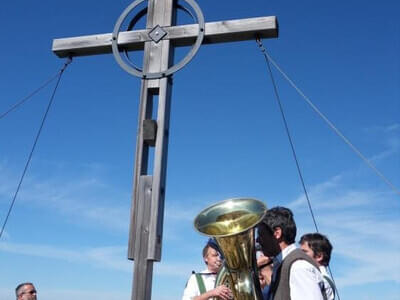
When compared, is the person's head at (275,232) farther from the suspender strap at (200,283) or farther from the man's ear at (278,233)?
the suspender strap at (200,283)

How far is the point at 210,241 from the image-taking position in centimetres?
475

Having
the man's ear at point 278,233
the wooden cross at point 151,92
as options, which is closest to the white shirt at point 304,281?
the man's ear at point 278,233

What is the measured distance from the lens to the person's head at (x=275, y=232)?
347 centimetres

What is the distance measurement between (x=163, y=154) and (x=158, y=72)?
760 millimetres

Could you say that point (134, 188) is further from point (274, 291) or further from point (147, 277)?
point (274, 291)

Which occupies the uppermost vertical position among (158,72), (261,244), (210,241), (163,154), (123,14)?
(123,14)

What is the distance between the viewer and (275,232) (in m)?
3.48

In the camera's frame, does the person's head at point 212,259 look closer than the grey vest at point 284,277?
No

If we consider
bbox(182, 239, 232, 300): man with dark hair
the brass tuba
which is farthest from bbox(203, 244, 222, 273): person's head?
the brass tuba

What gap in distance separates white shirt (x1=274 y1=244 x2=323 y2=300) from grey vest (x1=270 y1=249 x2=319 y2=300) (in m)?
0.03

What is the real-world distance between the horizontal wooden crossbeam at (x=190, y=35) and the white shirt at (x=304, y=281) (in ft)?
7.42

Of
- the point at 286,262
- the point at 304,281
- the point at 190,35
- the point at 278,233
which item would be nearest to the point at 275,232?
the point at 278,233

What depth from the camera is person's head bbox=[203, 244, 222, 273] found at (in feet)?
15.6

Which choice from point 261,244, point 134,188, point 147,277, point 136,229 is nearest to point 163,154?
point 134,188
